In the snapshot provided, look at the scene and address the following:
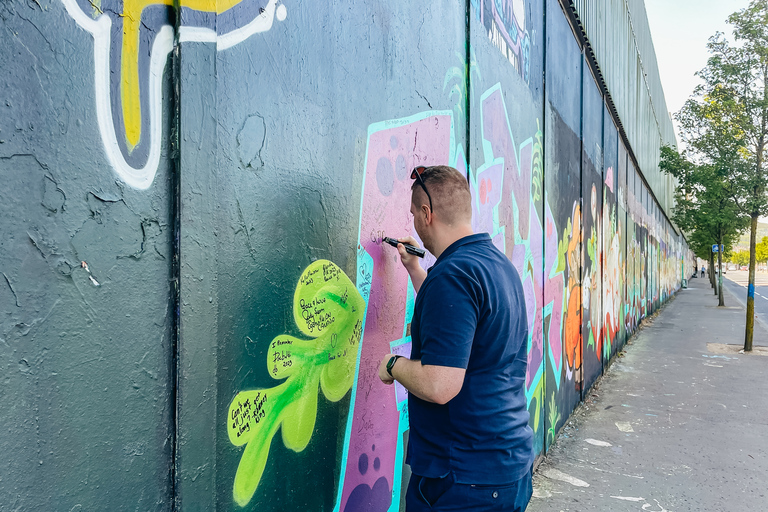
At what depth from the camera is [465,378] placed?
1775 mm

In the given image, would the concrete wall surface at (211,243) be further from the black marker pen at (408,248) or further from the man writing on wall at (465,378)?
the man writing on wall at (465,378)

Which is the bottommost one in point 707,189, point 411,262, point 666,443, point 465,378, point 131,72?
point 666,443

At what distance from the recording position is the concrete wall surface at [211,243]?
3.34ft

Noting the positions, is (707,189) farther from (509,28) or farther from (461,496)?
(461,496)

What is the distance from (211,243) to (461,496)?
116cm

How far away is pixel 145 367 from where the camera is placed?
3.98 feet

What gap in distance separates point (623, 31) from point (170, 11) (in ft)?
42.0

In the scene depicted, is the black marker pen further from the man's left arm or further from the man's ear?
the man's left arm

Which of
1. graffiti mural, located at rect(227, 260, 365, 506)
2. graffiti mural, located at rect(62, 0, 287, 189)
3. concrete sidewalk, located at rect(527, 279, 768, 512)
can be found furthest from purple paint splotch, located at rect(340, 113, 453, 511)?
concrete sidewalk, located at rect(527, 279, 768, 512)

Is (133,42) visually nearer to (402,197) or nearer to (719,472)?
(402,197)

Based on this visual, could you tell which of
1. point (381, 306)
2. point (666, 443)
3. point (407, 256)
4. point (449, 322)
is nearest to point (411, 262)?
point (407, 256)

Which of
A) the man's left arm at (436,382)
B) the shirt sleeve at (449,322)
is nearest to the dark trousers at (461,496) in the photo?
the man's left arm at (436,382)

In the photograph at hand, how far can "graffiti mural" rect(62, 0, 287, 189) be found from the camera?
1.12m

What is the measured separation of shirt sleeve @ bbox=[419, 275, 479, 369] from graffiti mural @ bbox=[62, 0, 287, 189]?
0.92 metres
